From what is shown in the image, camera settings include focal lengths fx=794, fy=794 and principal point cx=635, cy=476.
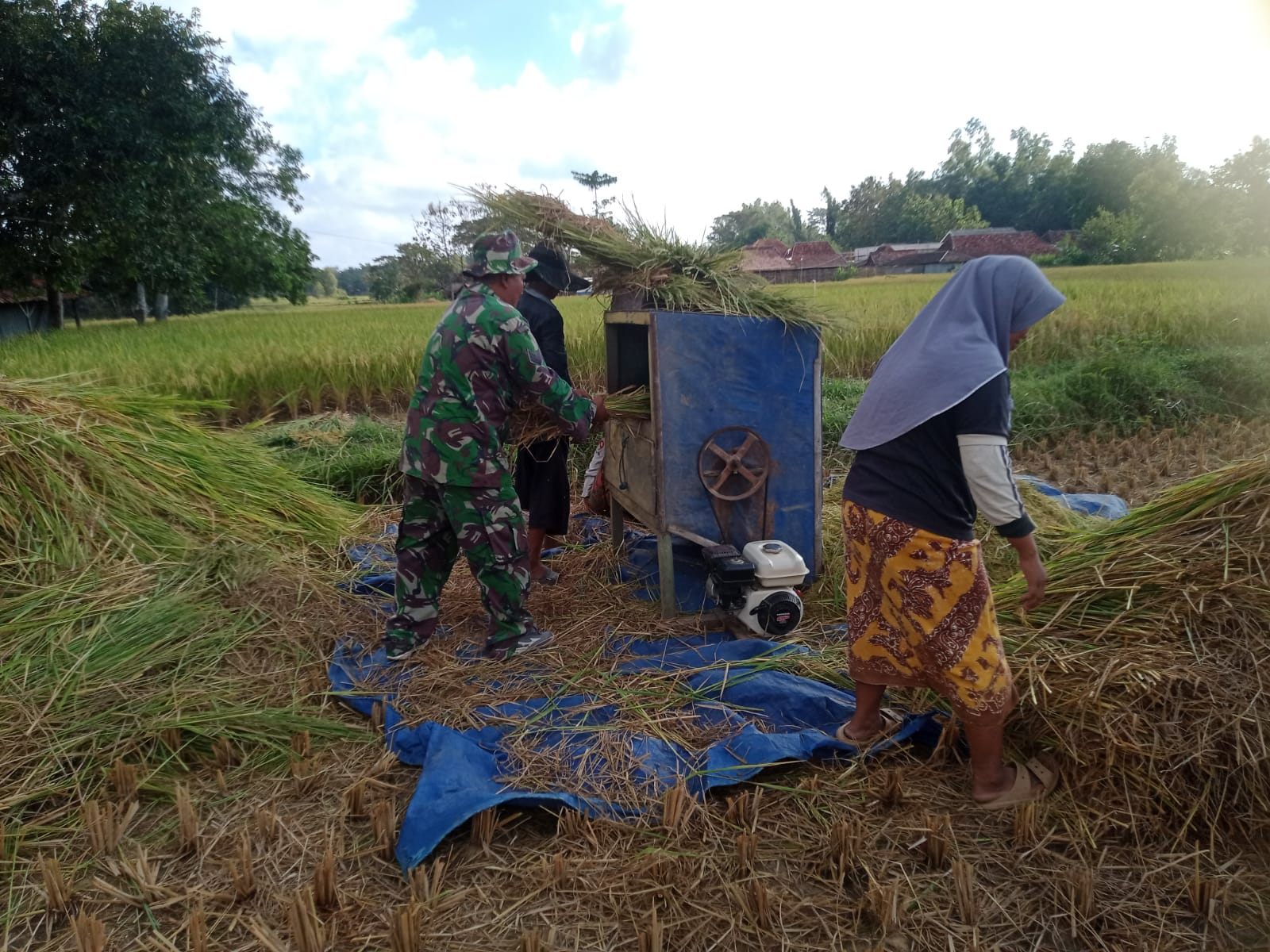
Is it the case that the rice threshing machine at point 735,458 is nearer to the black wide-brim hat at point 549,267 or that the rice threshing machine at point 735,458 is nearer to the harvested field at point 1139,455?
the black wide-brim hat at point 549,267

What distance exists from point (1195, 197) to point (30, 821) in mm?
34553

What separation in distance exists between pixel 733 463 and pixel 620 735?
136 cm

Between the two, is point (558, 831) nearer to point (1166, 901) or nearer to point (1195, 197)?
point (1166, 901)

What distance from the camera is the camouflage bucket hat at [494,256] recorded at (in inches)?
122

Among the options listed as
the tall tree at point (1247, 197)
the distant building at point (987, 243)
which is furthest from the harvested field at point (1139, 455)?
the tall tree at point (1247, 197)

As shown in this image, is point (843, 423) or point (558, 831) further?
point (843, 423)

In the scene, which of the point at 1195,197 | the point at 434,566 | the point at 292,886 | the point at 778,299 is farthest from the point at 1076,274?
the point at 292,886

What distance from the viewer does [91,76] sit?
17688 mm

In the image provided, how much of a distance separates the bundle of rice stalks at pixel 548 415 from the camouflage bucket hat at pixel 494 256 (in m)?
0.64

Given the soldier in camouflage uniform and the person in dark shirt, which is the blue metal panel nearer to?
the soldier in camouflage uniform

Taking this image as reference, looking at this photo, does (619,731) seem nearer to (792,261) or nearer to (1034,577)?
(1034,577)

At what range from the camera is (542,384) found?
3121mm

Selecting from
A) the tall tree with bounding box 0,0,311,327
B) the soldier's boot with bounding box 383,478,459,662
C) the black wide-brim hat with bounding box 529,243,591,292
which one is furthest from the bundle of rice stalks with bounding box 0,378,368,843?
the tall tree with bounding box 0,0,311,327

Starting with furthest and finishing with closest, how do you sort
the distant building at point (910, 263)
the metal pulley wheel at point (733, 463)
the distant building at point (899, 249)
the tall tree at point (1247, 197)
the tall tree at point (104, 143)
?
the distant building at point (899, 249) → the distant building at point (910, 263) → the tall tree at point (1247, 197) → the tall tree at point (104, 143) → the metal pulley wheel at point (733, 463)
